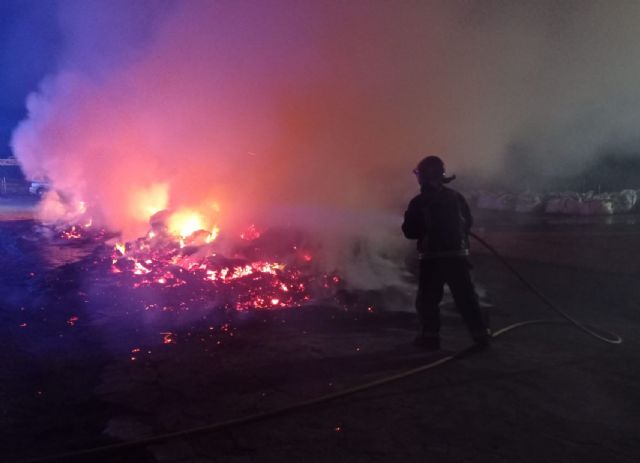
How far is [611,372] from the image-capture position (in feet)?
12.1

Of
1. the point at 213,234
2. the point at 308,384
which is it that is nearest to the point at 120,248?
the point at 213,234

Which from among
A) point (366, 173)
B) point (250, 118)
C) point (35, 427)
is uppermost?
point (250, 118)

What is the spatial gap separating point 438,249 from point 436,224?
205 millimetres

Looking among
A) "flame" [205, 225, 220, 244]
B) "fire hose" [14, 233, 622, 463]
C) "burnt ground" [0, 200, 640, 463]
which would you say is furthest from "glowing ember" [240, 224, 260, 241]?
"fire hose" [14, 233, 622, 463]

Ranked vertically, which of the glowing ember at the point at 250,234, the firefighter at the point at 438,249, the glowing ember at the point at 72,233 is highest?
the glowing ember at the point at 72,233

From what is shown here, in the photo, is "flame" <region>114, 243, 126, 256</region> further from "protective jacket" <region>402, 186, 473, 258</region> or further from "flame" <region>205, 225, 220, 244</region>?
"protective jacket" <region>402, 186, 473, 258</region>

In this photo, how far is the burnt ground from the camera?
8.59 ft

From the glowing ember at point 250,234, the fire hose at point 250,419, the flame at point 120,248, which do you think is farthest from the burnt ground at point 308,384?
the flame at point 120,248

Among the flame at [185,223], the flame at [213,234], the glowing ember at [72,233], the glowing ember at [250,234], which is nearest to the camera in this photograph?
the glowing ember at [250,234]

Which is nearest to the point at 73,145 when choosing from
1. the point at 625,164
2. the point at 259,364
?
the point at 259,364

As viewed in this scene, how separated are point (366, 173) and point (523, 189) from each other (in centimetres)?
887

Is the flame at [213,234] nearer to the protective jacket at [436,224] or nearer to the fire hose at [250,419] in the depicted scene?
the protective jacket at [436,224]

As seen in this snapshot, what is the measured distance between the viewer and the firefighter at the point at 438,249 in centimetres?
404

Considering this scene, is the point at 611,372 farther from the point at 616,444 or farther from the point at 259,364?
the point at 259,364
